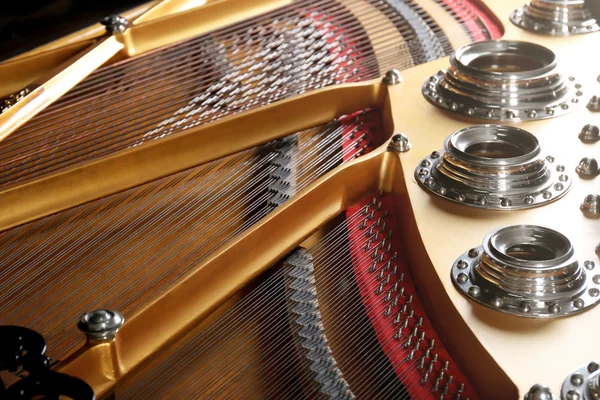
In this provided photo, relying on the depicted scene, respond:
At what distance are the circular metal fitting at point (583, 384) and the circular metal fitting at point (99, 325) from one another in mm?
1086

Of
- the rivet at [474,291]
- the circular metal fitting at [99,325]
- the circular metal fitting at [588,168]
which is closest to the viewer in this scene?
the circular metal fitting at [99,325]

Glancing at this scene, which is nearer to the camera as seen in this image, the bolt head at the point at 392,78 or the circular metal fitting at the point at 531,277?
the circular metal fitting at the point at 531,277

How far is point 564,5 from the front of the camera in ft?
12.8

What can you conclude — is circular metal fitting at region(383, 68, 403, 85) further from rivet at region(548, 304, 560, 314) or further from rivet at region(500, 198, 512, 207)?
rivet at region(548, 304, 560, 314)

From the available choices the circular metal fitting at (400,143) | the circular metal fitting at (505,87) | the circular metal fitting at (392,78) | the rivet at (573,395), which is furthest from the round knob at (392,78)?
the rivet at (573,395)

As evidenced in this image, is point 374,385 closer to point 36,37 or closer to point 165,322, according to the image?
point 165,322

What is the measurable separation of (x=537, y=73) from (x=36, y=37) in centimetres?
264

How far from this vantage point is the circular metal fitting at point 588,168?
2725 mm

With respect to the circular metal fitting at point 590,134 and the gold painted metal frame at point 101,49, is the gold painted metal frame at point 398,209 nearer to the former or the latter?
the circular metal fitting at point 590,134

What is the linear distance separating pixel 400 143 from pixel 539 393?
1274 mm

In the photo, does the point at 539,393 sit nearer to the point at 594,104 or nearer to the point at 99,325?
the point at 99,325

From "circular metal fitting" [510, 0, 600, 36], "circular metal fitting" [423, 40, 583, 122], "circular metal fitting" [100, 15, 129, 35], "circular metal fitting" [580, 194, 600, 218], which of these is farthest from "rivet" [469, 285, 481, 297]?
"circular metal fitting" [100, 15, 129, 35]

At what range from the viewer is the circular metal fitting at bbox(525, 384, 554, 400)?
5.80 feet

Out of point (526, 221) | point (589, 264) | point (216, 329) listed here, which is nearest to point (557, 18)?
point (526, 221)
